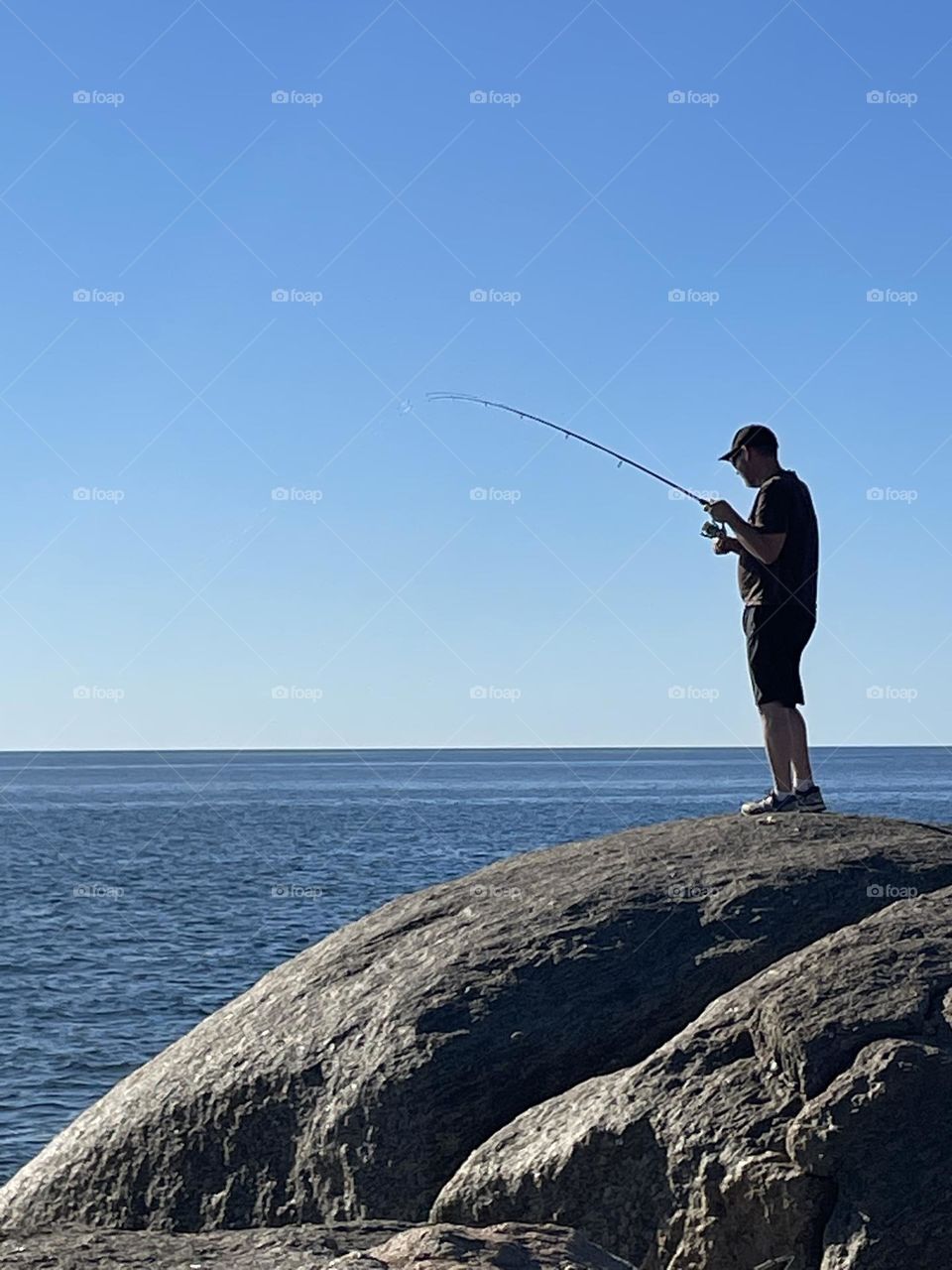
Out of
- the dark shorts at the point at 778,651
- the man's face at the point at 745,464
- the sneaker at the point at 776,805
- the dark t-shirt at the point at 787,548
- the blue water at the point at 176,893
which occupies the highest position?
the man's face at the point at 745,464

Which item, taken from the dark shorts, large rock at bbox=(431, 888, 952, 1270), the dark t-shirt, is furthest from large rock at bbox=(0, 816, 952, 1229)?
the dark t-shirt

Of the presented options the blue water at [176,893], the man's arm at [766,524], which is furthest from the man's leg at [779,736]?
the blue water at [176,893]

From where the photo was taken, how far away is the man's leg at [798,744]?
9.09 meters

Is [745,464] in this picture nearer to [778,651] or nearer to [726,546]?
[726,546]

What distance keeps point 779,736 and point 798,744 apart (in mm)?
130

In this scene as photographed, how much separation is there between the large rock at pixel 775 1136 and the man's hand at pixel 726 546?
9.24 ft

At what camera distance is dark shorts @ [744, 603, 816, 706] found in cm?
909

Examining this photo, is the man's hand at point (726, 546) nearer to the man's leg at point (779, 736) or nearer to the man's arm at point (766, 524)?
the man's arm at point (766, 524)

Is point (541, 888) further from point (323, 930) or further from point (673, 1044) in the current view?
point (323, 930)

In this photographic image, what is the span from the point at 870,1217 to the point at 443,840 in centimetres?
5118

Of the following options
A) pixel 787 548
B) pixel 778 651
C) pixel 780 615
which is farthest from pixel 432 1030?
pixel 787 548

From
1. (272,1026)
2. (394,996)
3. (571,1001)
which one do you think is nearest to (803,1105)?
(571,1001)

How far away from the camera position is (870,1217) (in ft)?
19.5

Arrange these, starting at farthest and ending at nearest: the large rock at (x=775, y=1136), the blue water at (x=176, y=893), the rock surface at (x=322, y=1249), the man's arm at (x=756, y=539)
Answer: the blue water at (x=176, y=893)
the man's arm at (x=756, y=539)
the large rock at (x=775, y=1136)
the rock surface at (x=322, y=1249)
